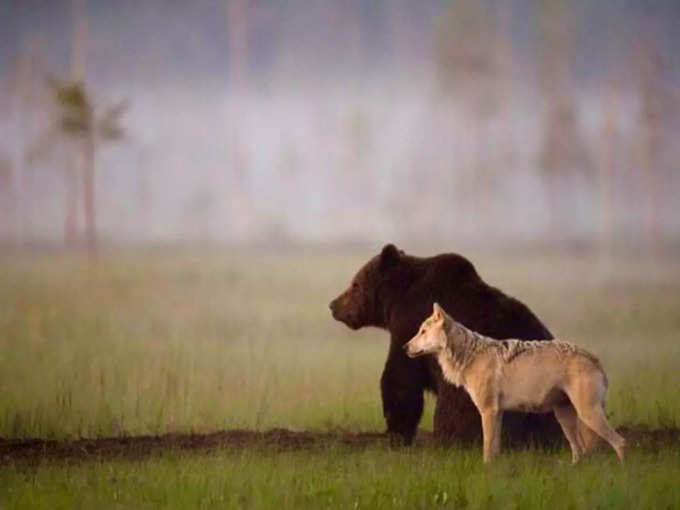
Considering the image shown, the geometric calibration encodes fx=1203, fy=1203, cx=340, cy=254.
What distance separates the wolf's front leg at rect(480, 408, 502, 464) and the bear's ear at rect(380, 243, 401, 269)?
1.45m

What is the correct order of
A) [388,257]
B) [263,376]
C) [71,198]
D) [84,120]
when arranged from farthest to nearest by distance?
1. [71,198]
2. [84,120]
3. [263,376]
4. [388,257]

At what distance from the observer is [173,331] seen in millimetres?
11031

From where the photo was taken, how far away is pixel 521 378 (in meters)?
6.46

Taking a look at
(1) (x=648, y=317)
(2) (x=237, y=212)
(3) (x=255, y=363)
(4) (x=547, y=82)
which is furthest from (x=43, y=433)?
(4) (x=547, y=82)

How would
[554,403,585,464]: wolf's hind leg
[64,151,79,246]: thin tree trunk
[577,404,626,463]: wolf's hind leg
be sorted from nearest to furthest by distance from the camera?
[577,404,626,463]: wolf's hind leg < [554,403,585,464]: wolf's hind leg < [64,151,79,246]: thin tree trunk

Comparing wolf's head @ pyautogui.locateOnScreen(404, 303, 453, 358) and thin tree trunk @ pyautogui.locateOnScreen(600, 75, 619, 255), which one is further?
thin tree trunk @ pyautogui.locateOnScreen(600, 75, 619, 255)

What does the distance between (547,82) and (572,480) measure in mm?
7099

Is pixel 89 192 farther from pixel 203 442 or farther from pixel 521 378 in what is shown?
pixel 521 378

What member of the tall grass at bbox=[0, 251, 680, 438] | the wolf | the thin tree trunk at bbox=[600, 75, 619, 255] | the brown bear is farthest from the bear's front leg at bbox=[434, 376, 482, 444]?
the thin tree trunk at bbox=[600, 75, 619, 255]

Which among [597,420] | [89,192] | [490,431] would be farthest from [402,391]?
[89,192]

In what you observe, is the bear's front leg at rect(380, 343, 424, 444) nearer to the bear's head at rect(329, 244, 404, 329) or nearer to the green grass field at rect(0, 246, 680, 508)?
the green grass field at rect(0, 246, 680, 508)

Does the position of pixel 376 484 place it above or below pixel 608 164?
below

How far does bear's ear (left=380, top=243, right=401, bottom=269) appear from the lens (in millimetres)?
7660

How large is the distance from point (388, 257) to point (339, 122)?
4.68 m
